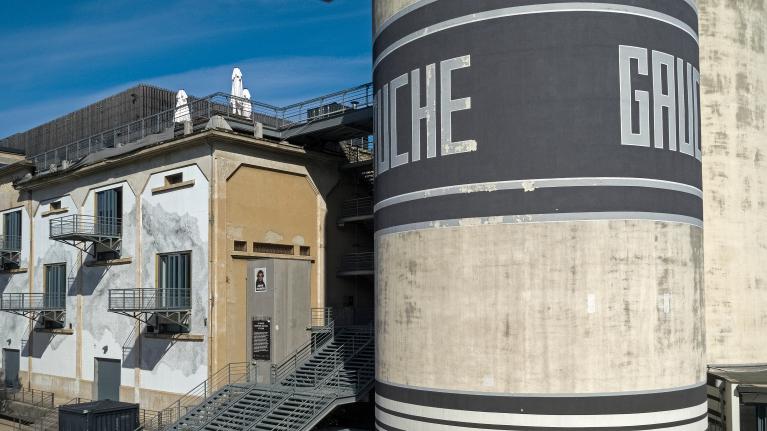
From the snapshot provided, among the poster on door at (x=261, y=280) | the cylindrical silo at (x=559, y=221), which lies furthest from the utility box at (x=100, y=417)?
the cylindrical silo at (x=559, y=221)

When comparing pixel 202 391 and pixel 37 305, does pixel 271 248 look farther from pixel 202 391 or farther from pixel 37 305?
pixel 37 305

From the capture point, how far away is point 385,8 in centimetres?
2312

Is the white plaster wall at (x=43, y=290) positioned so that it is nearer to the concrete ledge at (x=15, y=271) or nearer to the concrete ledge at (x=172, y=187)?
the concrete ledge at (x=15, y=271)

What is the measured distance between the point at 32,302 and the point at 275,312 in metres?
20.2

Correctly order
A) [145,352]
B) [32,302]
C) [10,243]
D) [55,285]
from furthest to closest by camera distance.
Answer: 1. [10,243]
2. [32,302]
3. [55,285]
4. [145,352]

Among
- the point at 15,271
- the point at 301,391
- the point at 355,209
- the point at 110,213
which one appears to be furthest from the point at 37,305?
the point at 301,391

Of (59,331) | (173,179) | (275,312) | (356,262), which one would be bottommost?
(59,331)

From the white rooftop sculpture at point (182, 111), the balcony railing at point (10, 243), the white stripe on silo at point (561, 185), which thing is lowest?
the balcony railing at point (10, 243)

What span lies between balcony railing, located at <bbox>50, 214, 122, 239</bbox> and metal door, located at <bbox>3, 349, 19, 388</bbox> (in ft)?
33.0

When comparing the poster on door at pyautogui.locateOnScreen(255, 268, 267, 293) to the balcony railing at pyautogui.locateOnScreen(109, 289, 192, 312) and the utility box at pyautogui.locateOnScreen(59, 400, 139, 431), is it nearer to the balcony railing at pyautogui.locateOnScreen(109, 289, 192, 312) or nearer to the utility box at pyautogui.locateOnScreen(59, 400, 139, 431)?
the balcony railing at pyautogui.locateOnScreen(109, 289, 192, 312)

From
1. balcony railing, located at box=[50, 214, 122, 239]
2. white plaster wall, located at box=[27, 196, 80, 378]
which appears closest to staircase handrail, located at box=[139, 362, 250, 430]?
balcony railing, located at box=[50, 214, 122, 239]

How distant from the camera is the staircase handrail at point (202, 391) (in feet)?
100

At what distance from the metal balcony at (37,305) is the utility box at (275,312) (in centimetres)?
1425

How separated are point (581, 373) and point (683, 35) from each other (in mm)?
9597
